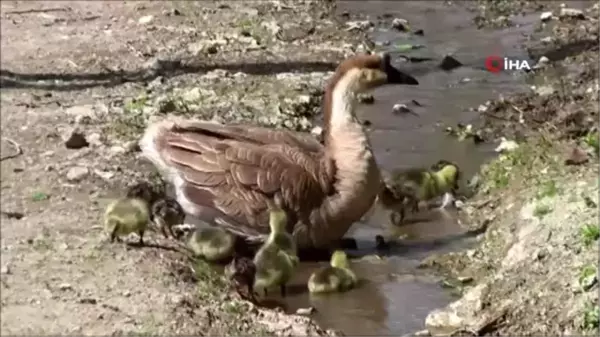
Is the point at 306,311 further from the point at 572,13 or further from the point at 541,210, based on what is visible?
the point at 572,13

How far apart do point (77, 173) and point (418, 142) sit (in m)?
2.86

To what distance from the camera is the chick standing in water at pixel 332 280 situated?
7340 millimetres

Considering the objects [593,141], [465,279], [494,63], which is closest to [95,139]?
[465,279]

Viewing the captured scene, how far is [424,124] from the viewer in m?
10.6

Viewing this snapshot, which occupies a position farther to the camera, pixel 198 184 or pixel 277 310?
pixel 198 184

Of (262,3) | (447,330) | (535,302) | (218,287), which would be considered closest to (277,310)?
(218,287)

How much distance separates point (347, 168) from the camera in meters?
8.05

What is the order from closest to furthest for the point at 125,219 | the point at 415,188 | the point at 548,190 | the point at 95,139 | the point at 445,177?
the point at 125,219
the point at 548,190
the point at 415,188
the point at 445,177
the point at 95,139

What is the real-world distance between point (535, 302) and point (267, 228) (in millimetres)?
2016

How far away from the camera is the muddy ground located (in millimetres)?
6379

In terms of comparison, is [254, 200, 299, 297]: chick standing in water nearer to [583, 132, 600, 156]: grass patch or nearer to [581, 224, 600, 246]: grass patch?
[581, 224, 600, 246]: grass patch

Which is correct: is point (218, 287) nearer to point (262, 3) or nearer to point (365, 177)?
point (365, 177)

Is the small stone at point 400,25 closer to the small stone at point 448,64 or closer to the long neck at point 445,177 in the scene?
the small stone at point 448,64

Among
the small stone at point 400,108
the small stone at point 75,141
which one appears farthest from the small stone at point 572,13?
the small stone at point 75,141
